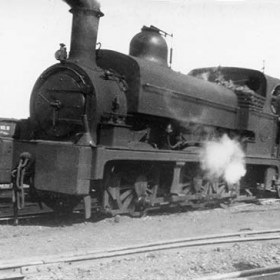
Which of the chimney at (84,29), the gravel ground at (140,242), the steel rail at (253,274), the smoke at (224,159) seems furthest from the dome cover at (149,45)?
the steel rail at (253,274)

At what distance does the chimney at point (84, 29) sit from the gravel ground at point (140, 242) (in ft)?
8.28

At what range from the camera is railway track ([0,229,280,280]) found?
13.9 feet

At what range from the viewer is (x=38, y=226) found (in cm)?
669

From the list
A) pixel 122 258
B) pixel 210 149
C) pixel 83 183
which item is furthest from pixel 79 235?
pixel 210 149

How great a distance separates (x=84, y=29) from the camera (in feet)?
23.5

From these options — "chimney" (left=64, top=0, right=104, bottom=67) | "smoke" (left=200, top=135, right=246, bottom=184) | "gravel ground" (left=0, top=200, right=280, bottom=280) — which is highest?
"chimney" (left=64, top=0, right=104, bottom=67)

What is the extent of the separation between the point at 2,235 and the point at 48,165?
3.65 ft

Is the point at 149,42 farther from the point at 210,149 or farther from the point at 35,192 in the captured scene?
the point at 35,192

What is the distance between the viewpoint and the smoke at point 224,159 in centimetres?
906

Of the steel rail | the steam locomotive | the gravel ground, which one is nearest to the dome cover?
the steam locomotive

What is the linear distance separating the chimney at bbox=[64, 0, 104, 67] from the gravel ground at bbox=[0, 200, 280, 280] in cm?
252

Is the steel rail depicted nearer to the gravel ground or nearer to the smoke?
the gravel ground

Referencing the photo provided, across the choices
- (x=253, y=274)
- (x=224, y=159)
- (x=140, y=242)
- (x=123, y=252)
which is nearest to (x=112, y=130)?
(x=140, y=242)

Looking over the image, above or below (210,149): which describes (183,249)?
below
